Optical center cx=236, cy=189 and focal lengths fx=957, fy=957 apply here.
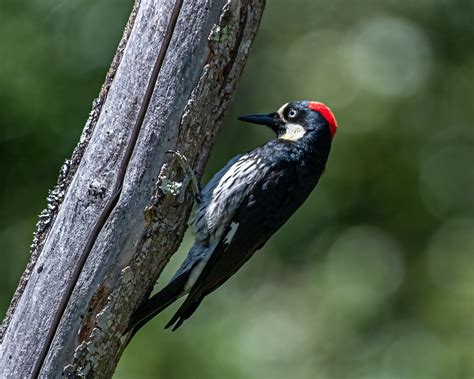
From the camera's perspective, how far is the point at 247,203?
174 inches

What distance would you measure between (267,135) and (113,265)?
4249mm

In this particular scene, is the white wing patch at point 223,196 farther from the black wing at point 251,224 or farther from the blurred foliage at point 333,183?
the blurred foliage at point 333,183

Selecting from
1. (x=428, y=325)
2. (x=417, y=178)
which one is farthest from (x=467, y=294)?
(x=417, y=178)

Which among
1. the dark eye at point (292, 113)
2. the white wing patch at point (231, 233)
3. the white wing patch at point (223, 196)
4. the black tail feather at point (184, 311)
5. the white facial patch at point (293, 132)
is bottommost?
the black tail feather at point (184, 311)

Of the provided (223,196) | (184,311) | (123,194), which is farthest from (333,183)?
(123,194)

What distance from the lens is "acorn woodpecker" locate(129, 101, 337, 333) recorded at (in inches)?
167

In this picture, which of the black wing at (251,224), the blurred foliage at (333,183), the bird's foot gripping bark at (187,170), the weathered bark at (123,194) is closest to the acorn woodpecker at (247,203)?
the black wing at (251,224)

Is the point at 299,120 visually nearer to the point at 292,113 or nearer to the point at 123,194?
the point at 292,113

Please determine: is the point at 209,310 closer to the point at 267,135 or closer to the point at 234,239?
the point at 267,135

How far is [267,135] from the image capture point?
772cm

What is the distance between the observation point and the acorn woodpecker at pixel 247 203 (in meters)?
4.23

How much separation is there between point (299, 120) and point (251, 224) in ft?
A: 2.43

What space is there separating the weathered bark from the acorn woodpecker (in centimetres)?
41

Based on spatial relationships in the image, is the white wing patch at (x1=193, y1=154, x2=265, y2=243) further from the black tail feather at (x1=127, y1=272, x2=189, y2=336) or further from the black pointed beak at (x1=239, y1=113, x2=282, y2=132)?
the black tail feather at (x1=127, y1=272, x2=189, y2=336)
